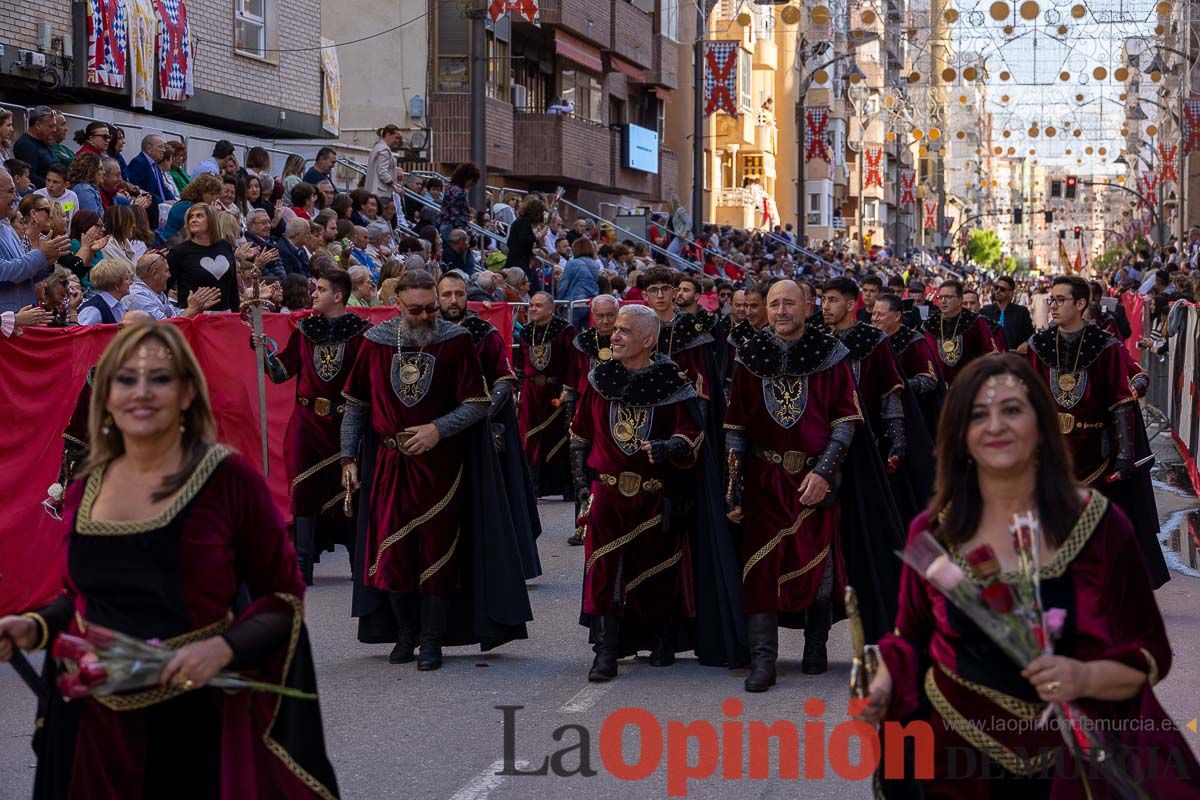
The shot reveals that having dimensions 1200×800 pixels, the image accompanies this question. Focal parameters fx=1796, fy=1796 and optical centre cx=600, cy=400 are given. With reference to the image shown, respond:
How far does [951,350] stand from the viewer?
14.9m

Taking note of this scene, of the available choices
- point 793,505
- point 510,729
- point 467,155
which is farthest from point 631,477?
point 467,155

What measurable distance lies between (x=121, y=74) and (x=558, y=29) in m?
18.7

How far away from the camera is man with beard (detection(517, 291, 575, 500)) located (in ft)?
51.1

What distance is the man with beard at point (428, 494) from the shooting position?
9.02 m

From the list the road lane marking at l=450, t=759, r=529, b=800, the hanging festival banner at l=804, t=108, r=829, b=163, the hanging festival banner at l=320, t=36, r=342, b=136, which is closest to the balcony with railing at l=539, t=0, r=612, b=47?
the hanging festival banner at l=320, t=36, r=342, b=136

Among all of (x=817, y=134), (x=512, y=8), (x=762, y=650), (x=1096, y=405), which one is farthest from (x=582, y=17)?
(x=762, y=650)

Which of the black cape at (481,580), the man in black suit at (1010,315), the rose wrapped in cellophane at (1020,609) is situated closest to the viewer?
the rose wrapped in cellophane at (1020,609)

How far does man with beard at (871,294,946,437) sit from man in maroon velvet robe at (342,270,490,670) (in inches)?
151

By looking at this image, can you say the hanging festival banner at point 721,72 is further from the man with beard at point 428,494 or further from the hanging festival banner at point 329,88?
the man with beard at point 428,494

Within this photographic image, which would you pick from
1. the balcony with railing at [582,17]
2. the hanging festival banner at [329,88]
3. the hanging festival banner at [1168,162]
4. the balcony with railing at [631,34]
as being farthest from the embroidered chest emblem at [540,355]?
the hanging festival banner at [1168,162]

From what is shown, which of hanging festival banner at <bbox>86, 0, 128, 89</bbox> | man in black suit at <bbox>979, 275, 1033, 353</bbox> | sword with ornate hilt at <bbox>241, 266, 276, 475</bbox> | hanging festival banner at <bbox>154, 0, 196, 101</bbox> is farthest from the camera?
hanging festival banner at <bbox>154, 0, 196, 101</bbox>

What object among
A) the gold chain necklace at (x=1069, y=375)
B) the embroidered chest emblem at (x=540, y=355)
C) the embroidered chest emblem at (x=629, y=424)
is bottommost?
the embroidered chest emblem at (x=629, y=424)

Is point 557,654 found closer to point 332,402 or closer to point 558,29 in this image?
point 332,402

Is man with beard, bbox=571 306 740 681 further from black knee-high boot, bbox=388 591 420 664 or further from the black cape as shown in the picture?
black knee-high boot, bbox=388 591 420 664
